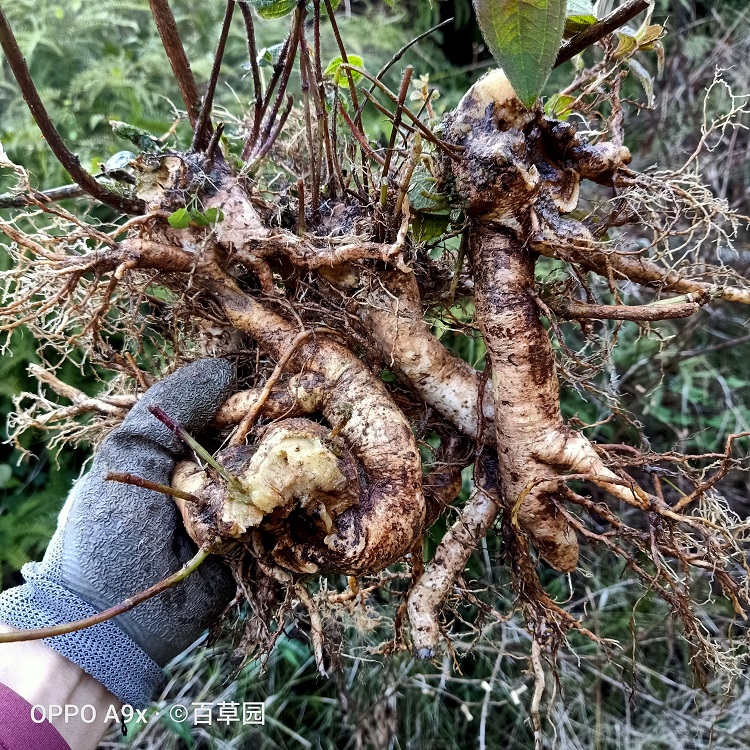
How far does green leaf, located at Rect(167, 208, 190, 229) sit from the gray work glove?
270mm

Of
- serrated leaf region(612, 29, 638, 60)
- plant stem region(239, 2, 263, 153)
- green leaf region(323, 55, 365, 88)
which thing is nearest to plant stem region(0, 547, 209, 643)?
plant stem region(239, 2, 263, 153)

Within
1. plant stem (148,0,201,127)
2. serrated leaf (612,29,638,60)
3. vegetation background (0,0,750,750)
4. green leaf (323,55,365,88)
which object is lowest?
vegetation background (0,0,750,750)

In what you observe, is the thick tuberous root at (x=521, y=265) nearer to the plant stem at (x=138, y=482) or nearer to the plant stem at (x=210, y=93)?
the plant stem at (x=210, y=93)

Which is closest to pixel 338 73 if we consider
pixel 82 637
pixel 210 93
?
pixel 210 93

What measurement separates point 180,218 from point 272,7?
0.34 m

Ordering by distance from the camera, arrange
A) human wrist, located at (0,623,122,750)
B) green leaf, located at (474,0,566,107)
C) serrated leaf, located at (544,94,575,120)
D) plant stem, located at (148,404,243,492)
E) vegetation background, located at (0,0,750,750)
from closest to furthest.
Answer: green leaf, located at (474,0,566,107)
plant stem, located at (148,404,243,492)
human wrist, located at (0,623,122,750)
serrated leaf, located at (544,94,575,120)
vegetation background, located at (0,0,750,750)

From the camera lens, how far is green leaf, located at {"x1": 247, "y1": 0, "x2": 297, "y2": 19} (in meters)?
0.77

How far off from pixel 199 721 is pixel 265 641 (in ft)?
2.88

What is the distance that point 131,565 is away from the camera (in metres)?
0.91

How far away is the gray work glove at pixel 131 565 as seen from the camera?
0.88m

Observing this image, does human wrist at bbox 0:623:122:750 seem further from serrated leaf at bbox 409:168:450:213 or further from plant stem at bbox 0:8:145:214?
serrated leaf at bbox 409:168:450:213

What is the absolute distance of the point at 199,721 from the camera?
61.3 inches

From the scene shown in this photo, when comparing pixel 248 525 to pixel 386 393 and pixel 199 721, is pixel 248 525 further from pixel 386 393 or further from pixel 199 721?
pixel 199 721

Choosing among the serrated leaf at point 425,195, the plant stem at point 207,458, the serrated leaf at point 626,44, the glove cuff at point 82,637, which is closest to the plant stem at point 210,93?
the serrated leaf at point 425,195
